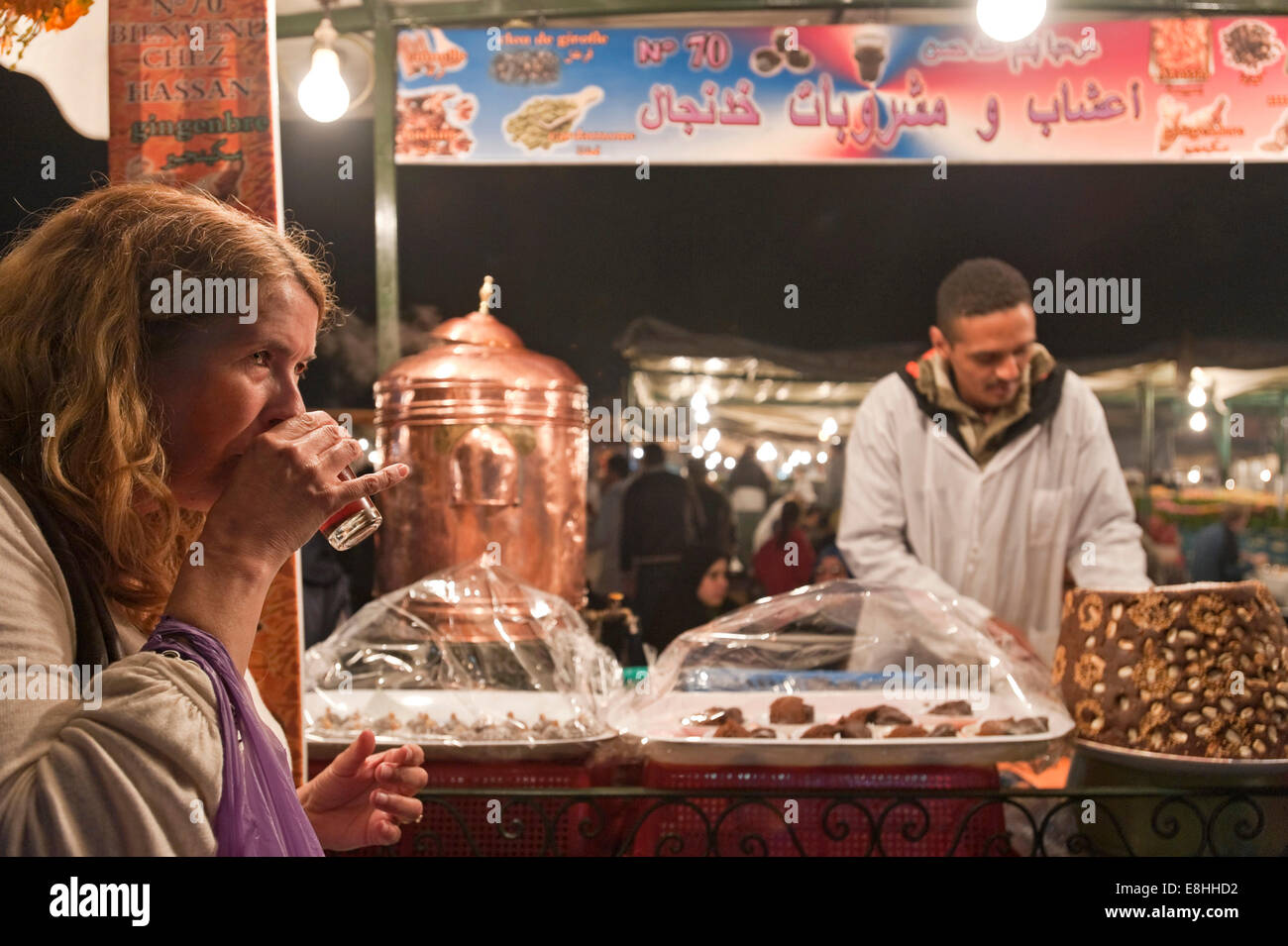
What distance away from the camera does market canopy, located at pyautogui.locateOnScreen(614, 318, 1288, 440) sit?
357 centimetres

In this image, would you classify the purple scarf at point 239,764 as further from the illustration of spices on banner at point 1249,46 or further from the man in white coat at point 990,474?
the illustration of spices on banner at point 1249,46

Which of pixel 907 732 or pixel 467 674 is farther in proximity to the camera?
pixel 467 674

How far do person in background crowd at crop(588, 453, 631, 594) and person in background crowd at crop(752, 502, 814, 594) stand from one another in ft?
1.50

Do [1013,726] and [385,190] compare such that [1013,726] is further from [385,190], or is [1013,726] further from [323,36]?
[323,36]

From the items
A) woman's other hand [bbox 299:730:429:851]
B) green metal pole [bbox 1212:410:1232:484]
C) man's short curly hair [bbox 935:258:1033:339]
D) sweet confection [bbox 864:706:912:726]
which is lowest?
sweet confection [bbox 864:706:912:726]

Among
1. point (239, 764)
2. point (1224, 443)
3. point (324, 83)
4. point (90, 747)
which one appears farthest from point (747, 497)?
point (90, 747)

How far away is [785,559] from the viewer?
11.7 feet

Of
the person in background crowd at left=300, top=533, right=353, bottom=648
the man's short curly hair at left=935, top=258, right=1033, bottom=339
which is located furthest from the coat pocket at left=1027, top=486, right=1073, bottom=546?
the person in background crowd at left=300, top=533, right=353, bottom=648

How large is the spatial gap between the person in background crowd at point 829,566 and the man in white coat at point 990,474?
0.09 feet

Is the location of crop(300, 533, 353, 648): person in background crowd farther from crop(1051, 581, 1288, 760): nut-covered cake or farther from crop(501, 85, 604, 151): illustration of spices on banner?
crop(1051, 581, 1288, 760): nut-covered cake

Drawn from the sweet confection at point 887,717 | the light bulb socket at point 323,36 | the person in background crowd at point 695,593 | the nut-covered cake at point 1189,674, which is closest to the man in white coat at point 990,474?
the person in background crowd at point 695,593

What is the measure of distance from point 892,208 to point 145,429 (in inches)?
115

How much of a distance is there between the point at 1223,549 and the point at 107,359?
3.49 m
